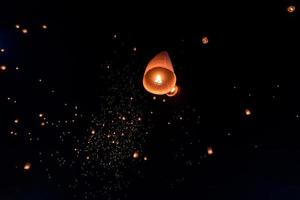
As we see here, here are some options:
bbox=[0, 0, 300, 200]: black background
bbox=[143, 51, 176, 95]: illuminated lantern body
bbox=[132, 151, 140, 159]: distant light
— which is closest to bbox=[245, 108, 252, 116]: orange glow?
bbox=[0, 0, 300, 200]: black background

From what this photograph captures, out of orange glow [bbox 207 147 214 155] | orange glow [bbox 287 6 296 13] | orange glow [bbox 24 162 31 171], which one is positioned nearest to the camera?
orange glow [bbox 287 6 296 13]

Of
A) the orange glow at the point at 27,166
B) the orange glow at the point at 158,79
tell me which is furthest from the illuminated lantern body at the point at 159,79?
the orange glow at the point at 27,166

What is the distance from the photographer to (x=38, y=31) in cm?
331

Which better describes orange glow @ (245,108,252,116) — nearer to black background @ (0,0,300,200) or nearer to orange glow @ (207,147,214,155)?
black background @ (0,0,300,200)

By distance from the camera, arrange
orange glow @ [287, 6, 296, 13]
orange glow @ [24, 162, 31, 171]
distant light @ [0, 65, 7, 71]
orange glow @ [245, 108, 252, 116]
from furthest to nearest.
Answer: orange glow @ [24, 162, 31, 171]
orange glow @ [245, 108, 252, 116]
distant light @ [0, 65, 7, 71]
orange glow @ [287, 6, 296, 13]

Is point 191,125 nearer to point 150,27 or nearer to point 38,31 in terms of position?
point 150,27

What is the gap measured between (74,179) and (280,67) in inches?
114

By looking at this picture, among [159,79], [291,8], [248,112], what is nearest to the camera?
[159,79]

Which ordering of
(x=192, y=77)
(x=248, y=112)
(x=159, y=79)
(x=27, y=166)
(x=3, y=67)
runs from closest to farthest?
1. (x=159, y=79)
2. (x=192, y=77)
3. (x=3, y=67)
4. (x=248, y=112)
5. (x=27, y=166)

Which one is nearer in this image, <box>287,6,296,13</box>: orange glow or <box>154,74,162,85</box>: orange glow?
<box>154,74,162,85</box>: orange glow

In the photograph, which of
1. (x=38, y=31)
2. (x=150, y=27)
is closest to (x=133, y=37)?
(x=150, y=27)

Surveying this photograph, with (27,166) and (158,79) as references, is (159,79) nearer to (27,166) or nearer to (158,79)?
(158,79)

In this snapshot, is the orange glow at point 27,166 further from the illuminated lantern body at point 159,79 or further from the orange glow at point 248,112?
the illuminated lantern body at point 159,79

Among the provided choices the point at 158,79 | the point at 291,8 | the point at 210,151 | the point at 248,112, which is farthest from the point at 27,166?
the point at 291,8
